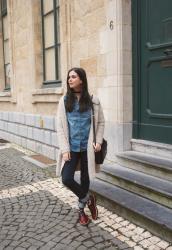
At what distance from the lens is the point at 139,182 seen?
405 cm

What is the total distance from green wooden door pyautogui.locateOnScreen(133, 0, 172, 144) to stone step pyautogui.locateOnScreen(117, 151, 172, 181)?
0.30m

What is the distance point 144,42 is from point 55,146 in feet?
9.96

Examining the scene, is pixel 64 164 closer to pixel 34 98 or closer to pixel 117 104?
pixel 117 104

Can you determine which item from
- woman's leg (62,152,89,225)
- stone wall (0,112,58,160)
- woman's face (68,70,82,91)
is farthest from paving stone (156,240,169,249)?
stone wall (0,112,58,160)

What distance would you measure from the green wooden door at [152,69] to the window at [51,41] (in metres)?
2.49

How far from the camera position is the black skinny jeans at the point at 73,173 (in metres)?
3.57

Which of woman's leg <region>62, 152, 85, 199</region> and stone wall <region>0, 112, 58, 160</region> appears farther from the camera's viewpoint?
stone wall <region>0, 112, 58, 160</region>

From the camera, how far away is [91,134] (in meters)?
3.59

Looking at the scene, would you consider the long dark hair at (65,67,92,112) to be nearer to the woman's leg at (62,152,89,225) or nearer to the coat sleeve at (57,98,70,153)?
the coat sleeve at (57,98,70,153)

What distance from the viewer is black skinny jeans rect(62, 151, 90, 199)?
11.7ft

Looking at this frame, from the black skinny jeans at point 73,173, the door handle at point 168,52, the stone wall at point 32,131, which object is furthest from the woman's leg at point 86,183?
the stone wall at point 32,131

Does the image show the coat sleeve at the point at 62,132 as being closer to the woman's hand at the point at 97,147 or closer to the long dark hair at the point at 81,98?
the long dark hair at the point at 81,98

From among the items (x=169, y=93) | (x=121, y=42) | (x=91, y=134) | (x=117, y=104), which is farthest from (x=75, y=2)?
(x=91, y=134)

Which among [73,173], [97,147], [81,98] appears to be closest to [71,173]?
[73,173]
